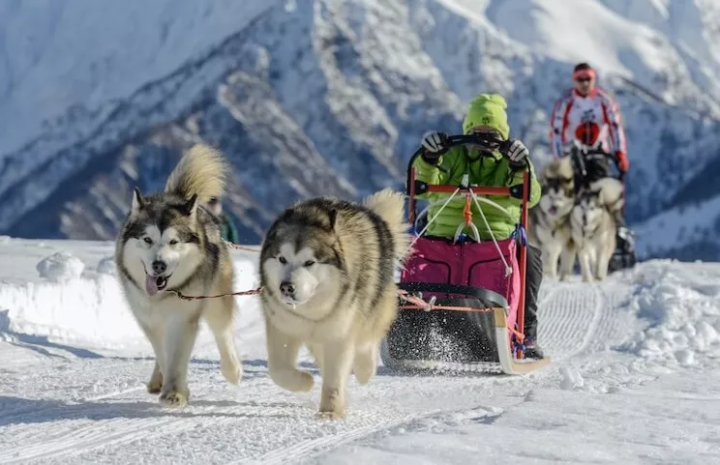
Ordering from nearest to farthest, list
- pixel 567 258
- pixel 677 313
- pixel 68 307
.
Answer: pixel 677 313 → pixel 68 307 → pixel 567 258

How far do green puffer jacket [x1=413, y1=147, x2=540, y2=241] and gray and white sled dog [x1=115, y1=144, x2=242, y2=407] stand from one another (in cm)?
144

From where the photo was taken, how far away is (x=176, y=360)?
3.81 metres

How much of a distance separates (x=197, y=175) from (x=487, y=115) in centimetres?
160

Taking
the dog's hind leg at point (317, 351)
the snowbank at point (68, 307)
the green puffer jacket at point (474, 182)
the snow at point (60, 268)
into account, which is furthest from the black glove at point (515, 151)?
the snow at point (60, 268)

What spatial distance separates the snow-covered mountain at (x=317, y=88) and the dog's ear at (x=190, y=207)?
420ft

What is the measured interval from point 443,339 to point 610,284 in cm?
414

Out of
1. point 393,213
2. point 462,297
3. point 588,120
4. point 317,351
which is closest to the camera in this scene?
point 317,351

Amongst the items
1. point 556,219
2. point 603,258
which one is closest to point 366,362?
point 556,219

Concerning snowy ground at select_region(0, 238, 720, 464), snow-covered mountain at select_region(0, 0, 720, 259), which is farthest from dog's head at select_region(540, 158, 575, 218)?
snow-covered mountain at select_region(0, 0, 720, 259)

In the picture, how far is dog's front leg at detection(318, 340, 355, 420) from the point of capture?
3719mm

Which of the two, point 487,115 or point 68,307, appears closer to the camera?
point 487,115

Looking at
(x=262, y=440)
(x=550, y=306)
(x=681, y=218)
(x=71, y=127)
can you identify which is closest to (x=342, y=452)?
(x=262, y=440)

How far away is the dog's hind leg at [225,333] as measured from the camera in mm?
4145

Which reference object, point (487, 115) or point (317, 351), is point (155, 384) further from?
point (487, 115)
